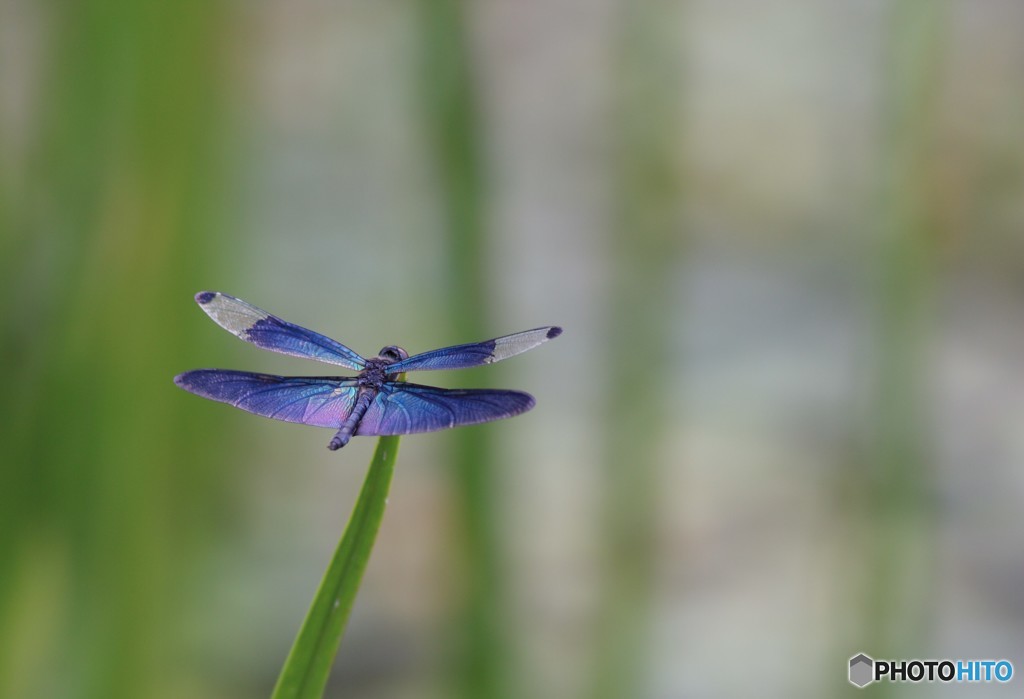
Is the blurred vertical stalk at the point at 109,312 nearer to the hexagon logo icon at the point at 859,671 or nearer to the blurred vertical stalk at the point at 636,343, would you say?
the blurred vertical stalk at the point at 636,343

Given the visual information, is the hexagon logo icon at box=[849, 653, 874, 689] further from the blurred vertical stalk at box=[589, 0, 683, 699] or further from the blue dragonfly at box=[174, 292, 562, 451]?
the blue dragonfly at box=[174, 292, 562, 451]

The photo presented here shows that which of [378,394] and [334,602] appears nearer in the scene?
[334,602]

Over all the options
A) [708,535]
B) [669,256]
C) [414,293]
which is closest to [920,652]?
[669,256]

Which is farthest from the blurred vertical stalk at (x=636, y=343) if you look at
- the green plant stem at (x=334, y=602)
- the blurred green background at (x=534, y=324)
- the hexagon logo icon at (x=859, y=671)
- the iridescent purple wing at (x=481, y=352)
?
the green plant stem at (x=334, y=602)

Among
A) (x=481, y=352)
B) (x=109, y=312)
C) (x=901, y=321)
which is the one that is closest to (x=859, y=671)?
(x=901, y=321)

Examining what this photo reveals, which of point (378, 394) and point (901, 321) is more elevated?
point (901, 321)

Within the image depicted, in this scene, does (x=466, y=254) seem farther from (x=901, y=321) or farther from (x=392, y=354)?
(x=901, y=321)

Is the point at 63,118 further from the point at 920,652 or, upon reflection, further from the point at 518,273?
the point at 518,273
